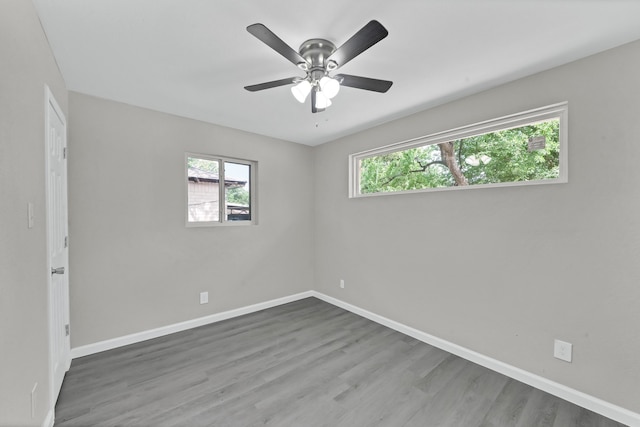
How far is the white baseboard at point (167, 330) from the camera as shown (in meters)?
2.47

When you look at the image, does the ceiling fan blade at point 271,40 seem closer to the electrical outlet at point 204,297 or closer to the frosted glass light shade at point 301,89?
the frosted glass light shade at point 301,89

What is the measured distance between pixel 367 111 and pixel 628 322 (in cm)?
262

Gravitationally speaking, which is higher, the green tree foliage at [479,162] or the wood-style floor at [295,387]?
the green tree foliage at [479,162]

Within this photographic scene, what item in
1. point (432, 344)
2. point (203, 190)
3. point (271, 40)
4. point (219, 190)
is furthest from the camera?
point (219, 190)

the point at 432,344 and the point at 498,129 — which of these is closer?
the point at 498,129

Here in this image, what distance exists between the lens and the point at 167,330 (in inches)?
114

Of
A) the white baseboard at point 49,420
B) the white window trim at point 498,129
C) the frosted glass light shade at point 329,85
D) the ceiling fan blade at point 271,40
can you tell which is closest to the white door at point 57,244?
the white baseboard at point 49,420

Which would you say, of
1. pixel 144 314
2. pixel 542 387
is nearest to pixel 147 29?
pixel 144 314

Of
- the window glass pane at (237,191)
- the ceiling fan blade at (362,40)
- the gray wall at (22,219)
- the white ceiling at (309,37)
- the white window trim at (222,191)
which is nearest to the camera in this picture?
the gray wall at (22,219)

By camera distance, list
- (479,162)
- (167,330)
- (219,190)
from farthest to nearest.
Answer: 1. (219,190)
2. (167,330)
3. (479,162)

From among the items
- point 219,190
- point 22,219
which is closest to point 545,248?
point 22,219

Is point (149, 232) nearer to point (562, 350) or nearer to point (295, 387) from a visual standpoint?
point (295, 387)

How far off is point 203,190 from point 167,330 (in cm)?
164

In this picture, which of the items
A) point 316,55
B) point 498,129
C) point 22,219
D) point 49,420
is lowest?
point 49,420
